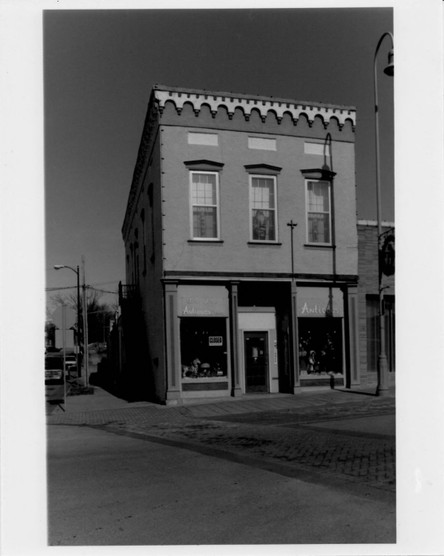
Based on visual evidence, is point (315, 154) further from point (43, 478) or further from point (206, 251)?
point (43, 478)

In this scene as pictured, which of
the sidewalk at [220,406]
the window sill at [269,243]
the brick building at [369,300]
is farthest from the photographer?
the brick building at [369,300]

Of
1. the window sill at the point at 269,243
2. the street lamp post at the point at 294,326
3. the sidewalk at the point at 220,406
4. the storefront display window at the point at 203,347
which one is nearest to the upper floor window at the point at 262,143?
the street lamp post at the point at 294,326

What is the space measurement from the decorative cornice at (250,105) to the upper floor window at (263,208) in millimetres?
1911

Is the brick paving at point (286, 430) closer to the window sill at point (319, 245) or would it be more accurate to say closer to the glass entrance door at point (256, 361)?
the glass entrance door at point (256, 361)

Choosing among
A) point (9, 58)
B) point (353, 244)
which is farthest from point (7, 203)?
point (353, 244)

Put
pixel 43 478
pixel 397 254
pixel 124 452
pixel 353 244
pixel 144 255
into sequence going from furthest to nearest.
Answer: pixel 144 255 < pixel 353 244 < pixel 124 452 < pixel 397 254 < pixel 43 478

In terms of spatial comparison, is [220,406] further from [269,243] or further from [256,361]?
[269,243]

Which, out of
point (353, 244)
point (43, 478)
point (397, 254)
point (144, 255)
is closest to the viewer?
point (43, 478)

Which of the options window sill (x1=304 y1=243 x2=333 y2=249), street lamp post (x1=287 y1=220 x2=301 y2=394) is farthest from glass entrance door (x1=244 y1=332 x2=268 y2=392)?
window sill (x1=304 y1=243 x2=333 y2=249)

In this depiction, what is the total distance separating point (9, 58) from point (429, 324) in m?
4.72

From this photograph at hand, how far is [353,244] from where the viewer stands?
19.2 m

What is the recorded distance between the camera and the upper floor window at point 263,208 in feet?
60.4

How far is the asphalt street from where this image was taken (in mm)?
5570

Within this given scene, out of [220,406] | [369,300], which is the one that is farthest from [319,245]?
[220,406]
